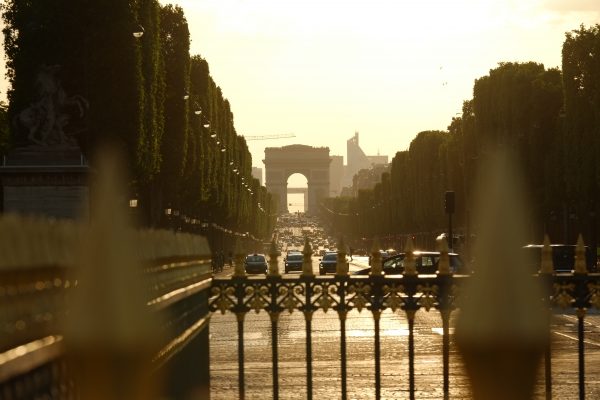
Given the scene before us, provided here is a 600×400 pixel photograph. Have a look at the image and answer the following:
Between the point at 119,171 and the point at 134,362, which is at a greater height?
the point at 119,171

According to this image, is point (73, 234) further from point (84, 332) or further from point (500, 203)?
point (500, 203)

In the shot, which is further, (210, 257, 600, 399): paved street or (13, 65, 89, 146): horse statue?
(13, 65, 89, 146): horse statue

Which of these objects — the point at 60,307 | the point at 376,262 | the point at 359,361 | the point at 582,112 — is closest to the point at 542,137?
the point at 582,112

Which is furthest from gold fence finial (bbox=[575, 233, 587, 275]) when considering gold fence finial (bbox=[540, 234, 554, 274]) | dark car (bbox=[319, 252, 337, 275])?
dark car (bbox=[319, 252, 337, 275])

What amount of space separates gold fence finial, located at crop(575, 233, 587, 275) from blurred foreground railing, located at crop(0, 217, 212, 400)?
3367 millimetres

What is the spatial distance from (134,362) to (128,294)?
0.42 m

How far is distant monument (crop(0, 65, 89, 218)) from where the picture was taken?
122 feet

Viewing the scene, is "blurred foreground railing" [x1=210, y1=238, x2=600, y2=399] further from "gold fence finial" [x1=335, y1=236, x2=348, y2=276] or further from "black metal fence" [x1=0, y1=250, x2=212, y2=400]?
"black metal fence" [x1=0, y1=250, x2=212, y2=400]

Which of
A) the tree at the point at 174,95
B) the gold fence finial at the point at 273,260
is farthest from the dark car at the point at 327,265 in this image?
the gold fence finial at the point at 273,260

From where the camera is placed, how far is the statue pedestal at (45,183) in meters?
36.8

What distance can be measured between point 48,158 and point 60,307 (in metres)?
34.6

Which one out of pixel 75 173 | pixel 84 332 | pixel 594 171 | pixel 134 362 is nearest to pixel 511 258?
pixel 134 362

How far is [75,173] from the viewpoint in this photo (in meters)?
39.3

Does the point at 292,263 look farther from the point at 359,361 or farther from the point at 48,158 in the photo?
the point at 359,361
